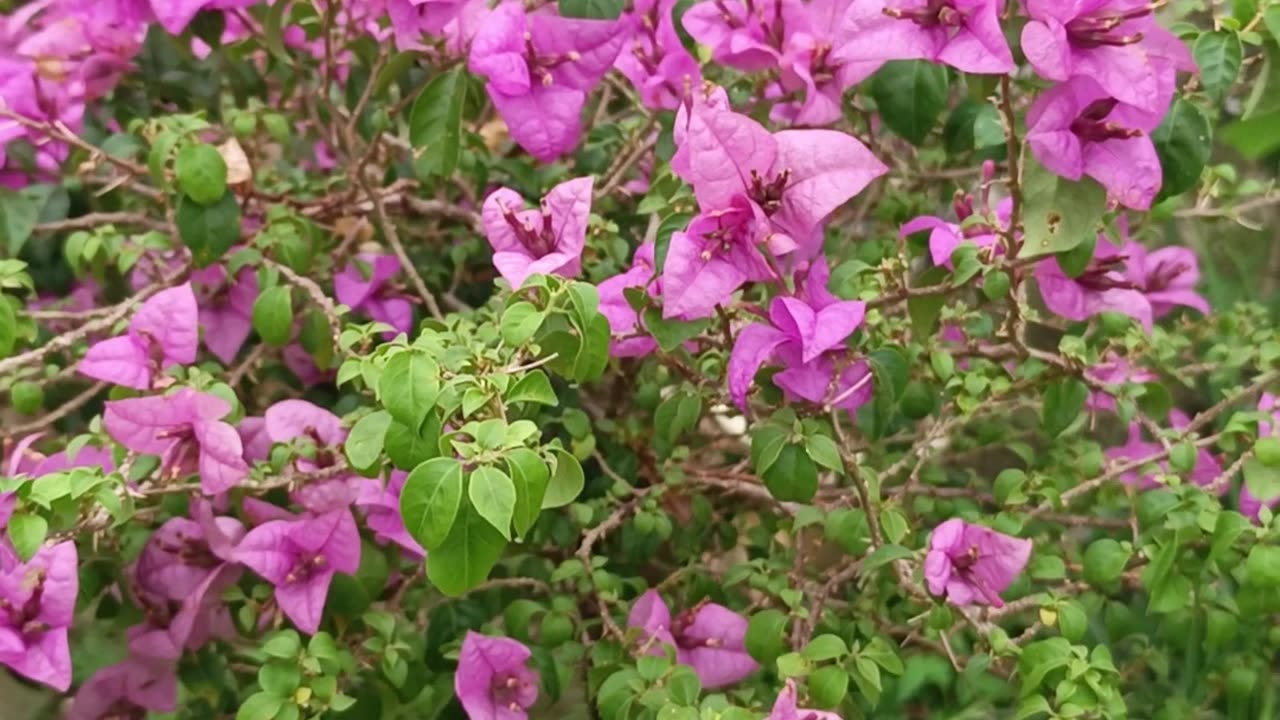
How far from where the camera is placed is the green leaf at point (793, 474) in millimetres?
688

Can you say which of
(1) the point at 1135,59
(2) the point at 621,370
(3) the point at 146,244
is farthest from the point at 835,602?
(3) the point at 146,244

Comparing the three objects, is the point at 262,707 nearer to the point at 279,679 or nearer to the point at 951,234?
the point at 279,679

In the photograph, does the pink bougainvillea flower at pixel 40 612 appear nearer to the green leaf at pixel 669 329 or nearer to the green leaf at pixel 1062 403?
the green leaf at pixel 669 329

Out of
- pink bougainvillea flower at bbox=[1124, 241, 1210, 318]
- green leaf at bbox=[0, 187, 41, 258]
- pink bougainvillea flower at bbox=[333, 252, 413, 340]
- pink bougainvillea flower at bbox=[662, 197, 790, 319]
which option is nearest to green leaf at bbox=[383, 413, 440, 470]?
pink bougainvillea flower at bbox=[662, 197, 790, 319]

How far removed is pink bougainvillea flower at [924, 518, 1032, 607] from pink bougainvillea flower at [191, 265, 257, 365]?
1.93 ft

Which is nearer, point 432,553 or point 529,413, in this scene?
point 432,553

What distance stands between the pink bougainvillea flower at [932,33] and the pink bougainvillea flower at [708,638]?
417 mm

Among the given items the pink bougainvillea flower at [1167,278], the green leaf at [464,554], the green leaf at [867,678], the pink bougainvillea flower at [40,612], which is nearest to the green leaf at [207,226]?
the pink bougainvillea flower at [40,612]

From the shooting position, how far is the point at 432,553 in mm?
507

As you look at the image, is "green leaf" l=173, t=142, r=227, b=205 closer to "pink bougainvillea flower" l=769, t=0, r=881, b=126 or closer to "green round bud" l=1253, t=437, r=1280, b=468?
"pink bougainvillea flower" l=769, t=0, r=881, b=126

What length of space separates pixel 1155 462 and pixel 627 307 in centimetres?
43

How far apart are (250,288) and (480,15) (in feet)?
1.02

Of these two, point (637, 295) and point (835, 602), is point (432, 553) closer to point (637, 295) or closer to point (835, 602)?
point (637, 295)

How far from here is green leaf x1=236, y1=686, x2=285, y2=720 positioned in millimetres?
672
